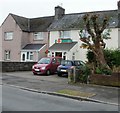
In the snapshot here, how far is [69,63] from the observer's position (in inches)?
869

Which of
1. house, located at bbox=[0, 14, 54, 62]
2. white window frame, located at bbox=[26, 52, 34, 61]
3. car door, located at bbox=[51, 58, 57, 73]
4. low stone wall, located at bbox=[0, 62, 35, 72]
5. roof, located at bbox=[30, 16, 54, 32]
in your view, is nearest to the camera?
car door, located at bbox=[51, 58, 57, 73]

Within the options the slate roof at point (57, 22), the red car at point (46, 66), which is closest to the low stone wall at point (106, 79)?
the red car at point (46, 66)

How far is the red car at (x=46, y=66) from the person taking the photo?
22203 millimetres

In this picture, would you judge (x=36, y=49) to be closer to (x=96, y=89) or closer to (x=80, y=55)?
(x=80, y=55)

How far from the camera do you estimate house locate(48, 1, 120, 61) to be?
31297mm

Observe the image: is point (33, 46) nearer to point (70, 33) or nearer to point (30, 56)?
point (30, 56)

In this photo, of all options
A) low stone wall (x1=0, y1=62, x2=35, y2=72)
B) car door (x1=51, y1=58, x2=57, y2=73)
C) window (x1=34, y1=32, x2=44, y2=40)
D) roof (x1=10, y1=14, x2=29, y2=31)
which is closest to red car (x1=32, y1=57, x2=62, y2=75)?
car door (x1=51, y1=58, x2=57, y2=73)

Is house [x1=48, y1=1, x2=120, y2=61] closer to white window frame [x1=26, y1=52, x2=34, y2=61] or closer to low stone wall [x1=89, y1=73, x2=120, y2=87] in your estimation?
white window frame [x1=26, y1=52, x2=34, y2=61]

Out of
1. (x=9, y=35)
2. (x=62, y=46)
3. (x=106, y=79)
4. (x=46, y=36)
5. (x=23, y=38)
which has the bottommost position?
(x=106, y=79)

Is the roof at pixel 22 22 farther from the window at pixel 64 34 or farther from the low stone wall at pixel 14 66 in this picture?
the low stone wall at pixel 14 66

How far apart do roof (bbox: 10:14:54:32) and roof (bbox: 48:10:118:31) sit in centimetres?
215

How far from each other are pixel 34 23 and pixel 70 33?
944 cm

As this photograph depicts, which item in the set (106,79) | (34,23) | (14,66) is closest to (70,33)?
(34,23)

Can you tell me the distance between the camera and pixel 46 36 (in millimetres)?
37844
